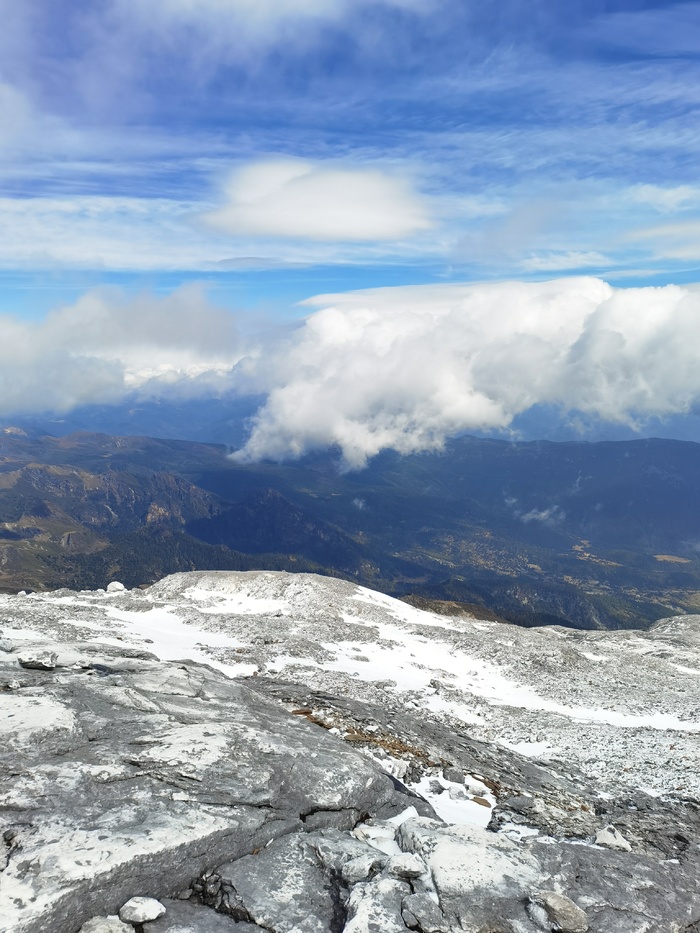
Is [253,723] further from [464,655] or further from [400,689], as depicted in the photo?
[464,655]

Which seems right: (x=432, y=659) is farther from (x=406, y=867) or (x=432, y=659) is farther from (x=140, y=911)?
(x=140, y=911)

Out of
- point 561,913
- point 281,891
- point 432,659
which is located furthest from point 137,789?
point 432,659

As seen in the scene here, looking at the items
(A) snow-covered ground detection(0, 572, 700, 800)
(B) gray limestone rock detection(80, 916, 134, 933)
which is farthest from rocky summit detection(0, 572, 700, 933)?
(A) snow-covered ground detection(0, 572, 700, 800)

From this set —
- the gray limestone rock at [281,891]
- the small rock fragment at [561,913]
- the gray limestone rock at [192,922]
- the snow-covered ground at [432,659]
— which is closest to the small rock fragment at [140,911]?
the gray limestone rock at [192,922]

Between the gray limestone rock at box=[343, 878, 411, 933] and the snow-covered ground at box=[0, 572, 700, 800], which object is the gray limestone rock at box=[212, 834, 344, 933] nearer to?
the gray limestone rock at box=[343, 878, 411, 933]

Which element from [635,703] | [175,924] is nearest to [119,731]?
[175,924]

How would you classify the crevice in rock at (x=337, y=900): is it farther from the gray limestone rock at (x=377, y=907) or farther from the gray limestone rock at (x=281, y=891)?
→ the gray limestone rock at (x=377, y=907)
